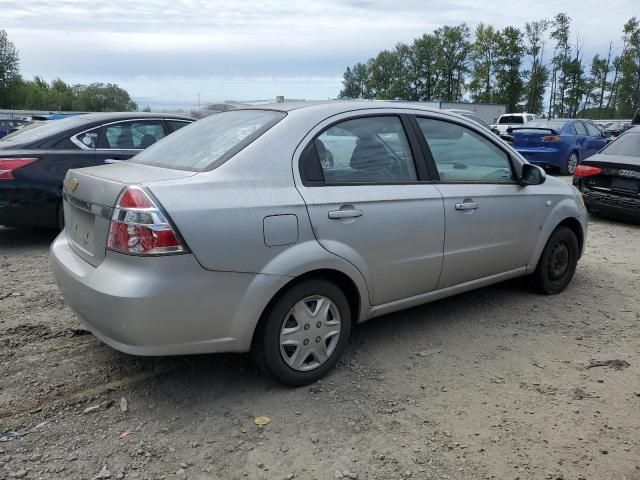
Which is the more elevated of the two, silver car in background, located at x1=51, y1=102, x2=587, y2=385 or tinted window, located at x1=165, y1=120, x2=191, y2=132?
tinted window, located at x1=165, y1=120, x2=191, y2=132

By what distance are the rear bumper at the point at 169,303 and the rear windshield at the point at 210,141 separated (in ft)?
2.09

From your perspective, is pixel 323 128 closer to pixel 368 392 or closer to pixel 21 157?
pixel 368 392

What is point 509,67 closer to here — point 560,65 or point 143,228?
point 560,65

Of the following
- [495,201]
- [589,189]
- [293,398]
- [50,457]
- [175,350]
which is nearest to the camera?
[50,457]

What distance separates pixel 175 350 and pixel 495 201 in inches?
102

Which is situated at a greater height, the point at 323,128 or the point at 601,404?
the point at 323,128

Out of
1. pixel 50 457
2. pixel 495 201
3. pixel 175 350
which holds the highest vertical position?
pixel 495 201

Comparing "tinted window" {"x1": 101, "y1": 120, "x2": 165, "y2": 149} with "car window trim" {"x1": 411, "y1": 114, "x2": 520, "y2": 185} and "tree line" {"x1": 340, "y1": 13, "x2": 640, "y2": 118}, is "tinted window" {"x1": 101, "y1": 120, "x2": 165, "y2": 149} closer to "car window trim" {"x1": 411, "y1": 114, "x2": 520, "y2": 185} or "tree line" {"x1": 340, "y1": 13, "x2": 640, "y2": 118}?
"car window trim" {"x1": 411, "y1": 114, "x2": 520, "y2": 185}

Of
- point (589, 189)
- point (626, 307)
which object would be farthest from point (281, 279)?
point (589, 189)

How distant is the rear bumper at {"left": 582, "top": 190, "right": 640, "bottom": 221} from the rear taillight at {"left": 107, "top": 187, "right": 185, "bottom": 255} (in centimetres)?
732

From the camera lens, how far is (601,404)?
122 inches

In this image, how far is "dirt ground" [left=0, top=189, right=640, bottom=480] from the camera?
2.57 metres

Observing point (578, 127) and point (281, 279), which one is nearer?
point (281, 279)

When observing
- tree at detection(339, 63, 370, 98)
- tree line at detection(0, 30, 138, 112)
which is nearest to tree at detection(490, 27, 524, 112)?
tree at detection(339, 63, 370, 98)
